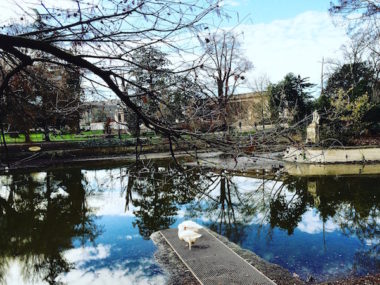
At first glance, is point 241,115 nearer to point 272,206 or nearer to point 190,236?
point 190,236

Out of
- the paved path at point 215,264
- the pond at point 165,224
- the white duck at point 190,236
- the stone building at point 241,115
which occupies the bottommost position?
the pond at point 165,224

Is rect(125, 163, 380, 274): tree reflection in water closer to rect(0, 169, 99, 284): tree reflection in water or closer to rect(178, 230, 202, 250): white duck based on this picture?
rect(178, 230, 202, 250): white duck

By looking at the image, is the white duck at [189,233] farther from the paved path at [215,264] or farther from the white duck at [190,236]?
the paved path at [215,264]

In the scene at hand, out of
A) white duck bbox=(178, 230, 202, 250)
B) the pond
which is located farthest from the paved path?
the pond

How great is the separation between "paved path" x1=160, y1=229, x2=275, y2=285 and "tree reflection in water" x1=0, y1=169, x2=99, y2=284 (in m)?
2.80

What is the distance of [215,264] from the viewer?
6.26 m

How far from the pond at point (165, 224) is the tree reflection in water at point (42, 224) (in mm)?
29

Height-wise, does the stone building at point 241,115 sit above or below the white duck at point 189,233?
above

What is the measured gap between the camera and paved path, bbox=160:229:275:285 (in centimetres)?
562

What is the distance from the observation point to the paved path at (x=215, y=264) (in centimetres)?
562

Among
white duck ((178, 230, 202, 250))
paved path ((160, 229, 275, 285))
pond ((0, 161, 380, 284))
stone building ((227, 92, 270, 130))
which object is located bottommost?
pond ((0, 161, 380, 284))

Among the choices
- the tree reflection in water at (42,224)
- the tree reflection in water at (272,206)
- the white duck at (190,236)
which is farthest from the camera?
the tree reflection in water at (272,206)

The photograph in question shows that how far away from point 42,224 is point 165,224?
398cm

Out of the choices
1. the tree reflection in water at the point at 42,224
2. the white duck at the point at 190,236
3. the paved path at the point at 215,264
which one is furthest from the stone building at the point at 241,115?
the tree reflection in water at the point at 42,224
